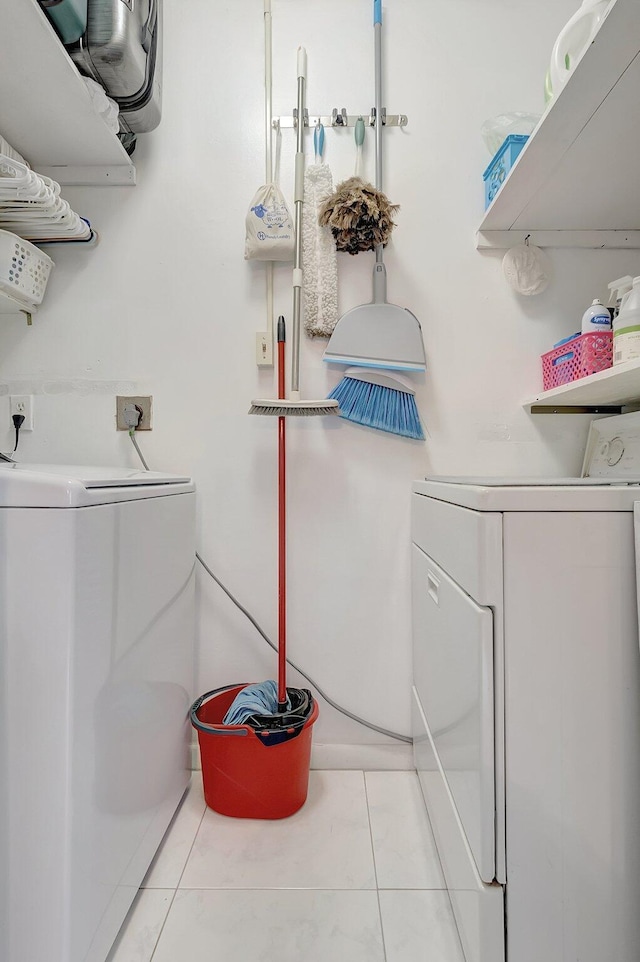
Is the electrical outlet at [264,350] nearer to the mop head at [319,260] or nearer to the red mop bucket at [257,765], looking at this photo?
the mop head at [319,260]

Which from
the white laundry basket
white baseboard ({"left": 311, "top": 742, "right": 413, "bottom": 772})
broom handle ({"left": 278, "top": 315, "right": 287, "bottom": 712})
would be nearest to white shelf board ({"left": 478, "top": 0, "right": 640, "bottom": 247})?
broom handle ({"left": 278, "top": 315, "right": 287, "bottom": 712})

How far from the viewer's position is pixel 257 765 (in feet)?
3.92

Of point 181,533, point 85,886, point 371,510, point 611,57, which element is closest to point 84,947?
point 85,886

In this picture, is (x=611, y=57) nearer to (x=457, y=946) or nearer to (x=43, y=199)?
(x=43, y=199)

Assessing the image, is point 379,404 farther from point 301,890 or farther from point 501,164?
point 301,890

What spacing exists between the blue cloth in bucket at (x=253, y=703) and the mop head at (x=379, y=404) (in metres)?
0.75

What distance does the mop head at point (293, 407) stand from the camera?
4.19 feet

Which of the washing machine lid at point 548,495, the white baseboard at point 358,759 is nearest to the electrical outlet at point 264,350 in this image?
the washing machine lid at point 548,495

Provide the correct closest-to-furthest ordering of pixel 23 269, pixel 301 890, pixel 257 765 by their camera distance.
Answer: pixel 301 890, pixel 257 765, pixel 23 269

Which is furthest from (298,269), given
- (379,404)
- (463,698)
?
(463,698)

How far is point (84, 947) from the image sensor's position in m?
0.74

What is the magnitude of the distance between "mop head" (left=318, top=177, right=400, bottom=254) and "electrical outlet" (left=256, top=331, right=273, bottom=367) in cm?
32

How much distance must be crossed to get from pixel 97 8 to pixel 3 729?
1.40m

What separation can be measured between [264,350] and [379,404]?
35 cm
